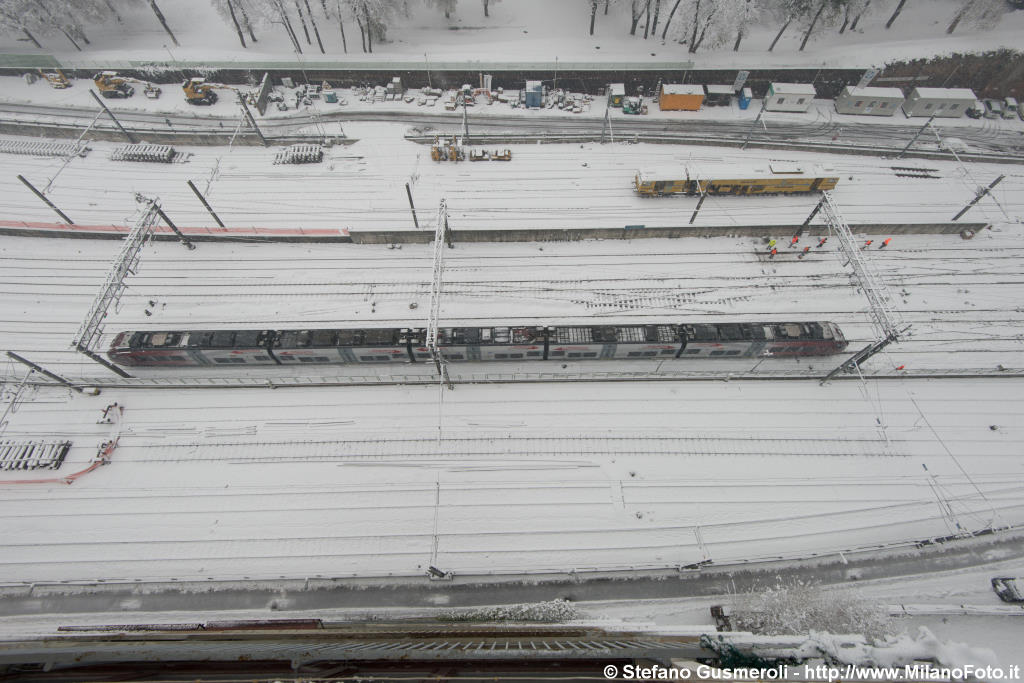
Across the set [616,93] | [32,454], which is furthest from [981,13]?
[32,454]

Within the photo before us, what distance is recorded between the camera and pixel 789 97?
47.5 meters

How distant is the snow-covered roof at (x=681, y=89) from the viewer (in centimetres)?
4688

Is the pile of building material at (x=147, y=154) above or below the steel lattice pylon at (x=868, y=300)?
above

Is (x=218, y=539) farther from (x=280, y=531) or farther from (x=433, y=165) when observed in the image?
(x=433, y=165)

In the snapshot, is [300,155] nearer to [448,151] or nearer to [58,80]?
[448,151]

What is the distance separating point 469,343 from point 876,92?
159 ft

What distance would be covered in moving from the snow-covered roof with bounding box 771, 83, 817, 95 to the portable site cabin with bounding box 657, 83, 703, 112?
23.3 feet

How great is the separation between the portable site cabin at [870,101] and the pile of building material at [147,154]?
63.3m

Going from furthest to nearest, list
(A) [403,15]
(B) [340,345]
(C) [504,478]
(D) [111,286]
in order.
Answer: (A) [403,15] → (B) [340,345] → (D) [111,286] → (C) [504,478]

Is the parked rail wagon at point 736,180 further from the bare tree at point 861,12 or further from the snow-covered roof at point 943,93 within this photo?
the bare tree at point 861,12

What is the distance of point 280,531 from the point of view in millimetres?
26109

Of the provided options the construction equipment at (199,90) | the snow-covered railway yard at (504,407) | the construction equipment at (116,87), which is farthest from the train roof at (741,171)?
the construction equipment at (116,87)

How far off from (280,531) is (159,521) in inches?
261

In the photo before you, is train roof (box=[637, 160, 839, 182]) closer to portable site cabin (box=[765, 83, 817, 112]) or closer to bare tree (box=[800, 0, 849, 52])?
portable site cabin (box=[765, 83, 817, 112])
